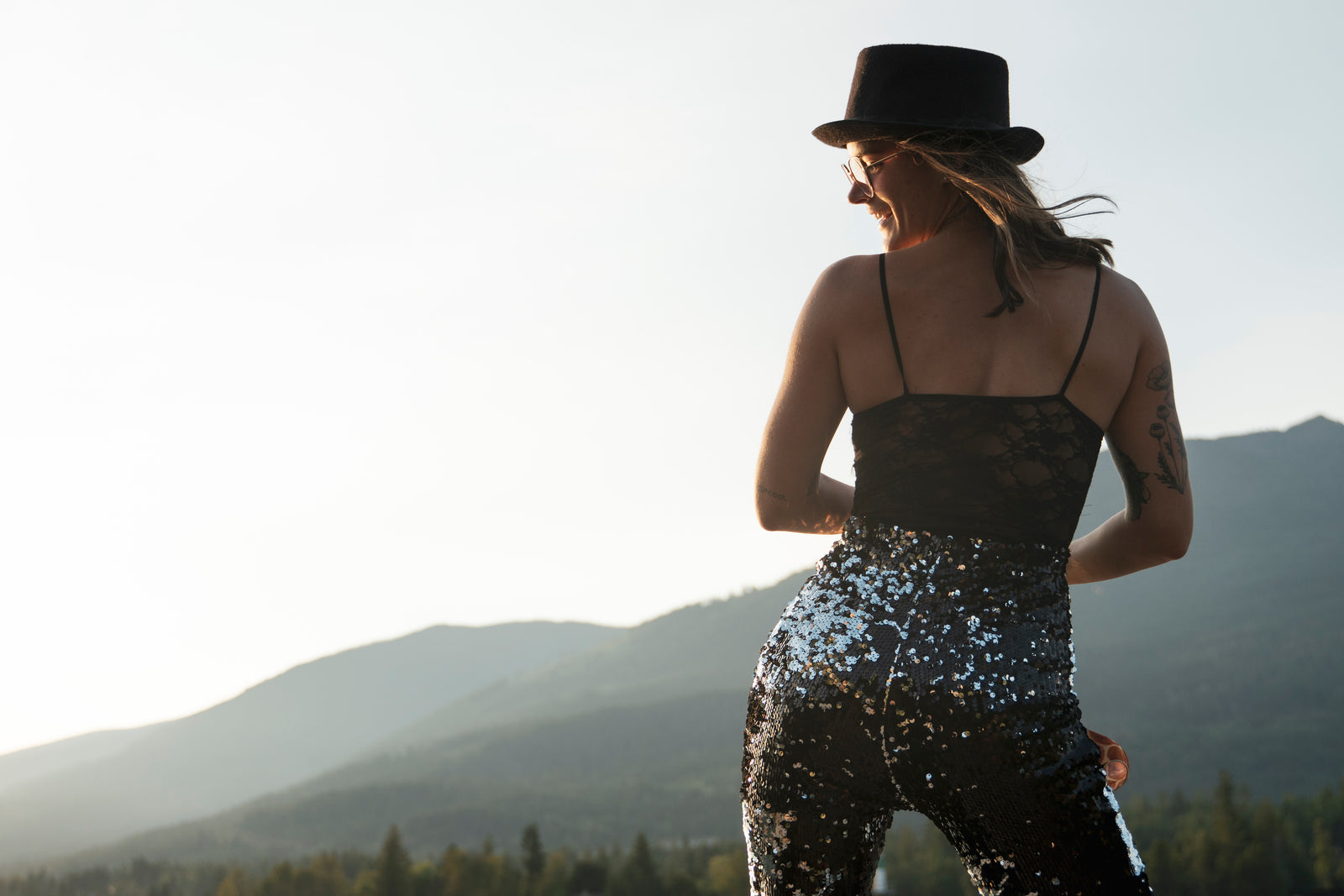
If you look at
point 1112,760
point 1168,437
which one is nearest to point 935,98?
point 1168,437

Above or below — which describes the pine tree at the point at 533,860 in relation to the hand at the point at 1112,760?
below

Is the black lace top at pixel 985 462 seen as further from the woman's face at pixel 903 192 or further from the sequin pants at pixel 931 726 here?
the woman's face at pixel 903 192

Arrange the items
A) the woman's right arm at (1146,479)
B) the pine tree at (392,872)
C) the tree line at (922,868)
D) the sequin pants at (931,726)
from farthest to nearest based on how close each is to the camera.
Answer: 1. the pine tree at (392,872)
2. the tree line at (922,868)
3. the woman's right arm at (1146,479)
4. the sequin pants at (931,726)

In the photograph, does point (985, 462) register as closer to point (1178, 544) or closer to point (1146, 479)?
point (1146, 479)

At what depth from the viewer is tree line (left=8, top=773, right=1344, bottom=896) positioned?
6781 inches

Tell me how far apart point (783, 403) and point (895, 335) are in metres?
0.34

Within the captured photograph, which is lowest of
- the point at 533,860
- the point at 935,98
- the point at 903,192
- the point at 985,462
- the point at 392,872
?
the point at 533,860

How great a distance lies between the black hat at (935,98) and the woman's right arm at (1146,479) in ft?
1.82

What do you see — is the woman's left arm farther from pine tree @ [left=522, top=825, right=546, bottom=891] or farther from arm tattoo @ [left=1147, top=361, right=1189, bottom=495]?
pine tree @ [left=522, top=825, right=546, bottom=891]

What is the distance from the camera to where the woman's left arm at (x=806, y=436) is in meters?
2.46

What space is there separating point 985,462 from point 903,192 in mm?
717

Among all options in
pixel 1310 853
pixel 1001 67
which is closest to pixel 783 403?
pixel 1001 67

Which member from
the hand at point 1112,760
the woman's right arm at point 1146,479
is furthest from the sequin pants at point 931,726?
the woman's right arm at point 1146,479

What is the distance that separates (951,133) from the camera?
2469 millimetres
